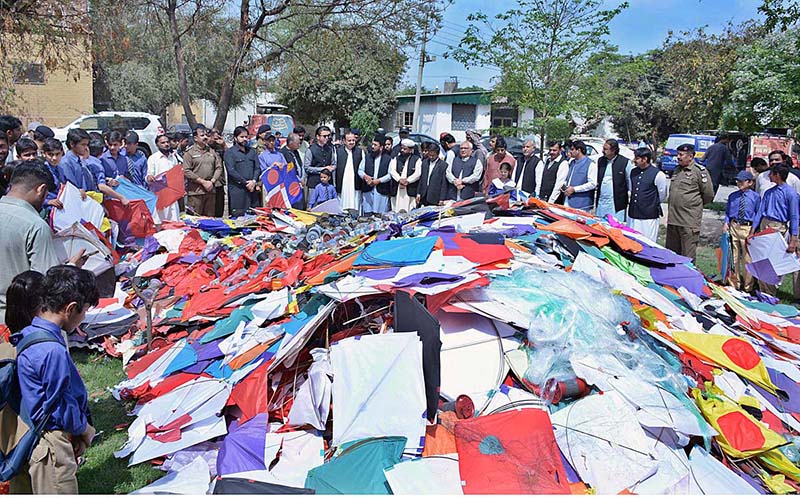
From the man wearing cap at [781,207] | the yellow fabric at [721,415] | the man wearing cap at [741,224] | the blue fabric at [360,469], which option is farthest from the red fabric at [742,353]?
the man wearing cap at [741,224]

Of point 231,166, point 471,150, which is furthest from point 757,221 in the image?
point 231,166

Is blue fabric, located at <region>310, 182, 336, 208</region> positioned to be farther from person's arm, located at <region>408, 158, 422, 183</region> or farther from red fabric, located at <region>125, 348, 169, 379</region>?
red fabric, located at <region>125, 348, 169, 379</region>

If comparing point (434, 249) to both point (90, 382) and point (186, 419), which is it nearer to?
point (186, 419)

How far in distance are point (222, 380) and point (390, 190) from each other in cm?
Result: 589

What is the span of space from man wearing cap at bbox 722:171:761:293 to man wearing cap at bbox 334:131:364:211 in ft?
17.5

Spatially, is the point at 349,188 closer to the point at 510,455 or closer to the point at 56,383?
the point at 510,455

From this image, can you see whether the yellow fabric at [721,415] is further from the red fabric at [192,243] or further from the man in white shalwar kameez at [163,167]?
the man in white shalwar kameez at [163,167]

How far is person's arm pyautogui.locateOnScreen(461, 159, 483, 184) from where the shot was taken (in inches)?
359

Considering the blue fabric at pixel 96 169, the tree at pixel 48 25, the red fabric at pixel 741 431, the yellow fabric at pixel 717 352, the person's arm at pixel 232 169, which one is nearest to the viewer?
the red fabric at pixel 741 431

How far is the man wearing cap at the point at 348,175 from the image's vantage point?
9575 mm

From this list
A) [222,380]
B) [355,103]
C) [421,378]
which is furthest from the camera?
[355,103]

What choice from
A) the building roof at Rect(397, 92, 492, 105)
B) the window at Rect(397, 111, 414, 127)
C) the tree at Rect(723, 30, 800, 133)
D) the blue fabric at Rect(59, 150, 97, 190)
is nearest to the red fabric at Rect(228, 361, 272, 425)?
the blue fabric at Rect(59, 150, 97, 190)

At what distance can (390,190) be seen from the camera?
382 inches

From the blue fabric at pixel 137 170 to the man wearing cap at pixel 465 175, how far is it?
4.58 meters
